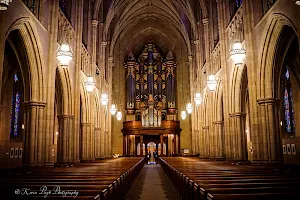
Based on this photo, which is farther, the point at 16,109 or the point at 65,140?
the point at 16,109

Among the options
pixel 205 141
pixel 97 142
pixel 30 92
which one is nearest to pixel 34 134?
pixel 30 92

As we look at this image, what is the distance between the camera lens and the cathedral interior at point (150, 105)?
834 cm

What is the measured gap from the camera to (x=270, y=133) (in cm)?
1411

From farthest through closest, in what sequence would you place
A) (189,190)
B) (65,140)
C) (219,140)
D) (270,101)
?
(219,140), (65,140), (270,101), (189,190)

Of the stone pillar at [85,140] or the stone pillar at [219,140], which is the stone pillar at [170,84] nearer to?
the stone pillar at [219,140]

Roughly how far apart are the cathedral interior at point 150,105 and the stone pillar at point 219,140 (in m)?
0.10

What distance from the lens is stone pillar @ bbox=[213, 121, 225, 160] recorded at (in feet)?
79.1

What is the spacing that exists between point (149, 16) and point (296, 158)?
1080 inches

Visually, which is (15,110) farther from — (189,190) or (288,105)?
(288,105)

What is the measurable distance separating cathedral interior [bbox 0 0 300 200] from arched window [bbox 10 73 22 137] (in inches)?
3.1

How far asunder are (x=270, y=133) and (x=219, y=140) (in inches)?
406

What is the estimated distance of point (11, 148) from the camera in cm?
2128

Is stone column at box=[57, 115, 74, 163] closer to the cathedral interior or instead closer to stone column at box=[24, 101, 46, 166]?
the cathedral interior

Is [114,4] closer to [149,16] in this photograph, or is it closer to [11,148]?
[149,16]
